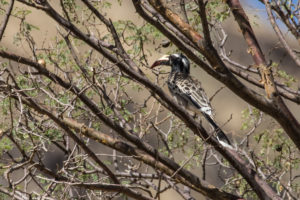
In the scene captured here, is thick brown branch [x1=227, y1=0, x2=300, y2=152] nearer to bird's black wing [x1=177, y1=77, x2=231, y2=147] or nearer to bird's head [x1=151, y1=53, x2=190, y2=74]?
bird's black wing [x1=177, y1=77, x2=231, y2=147]

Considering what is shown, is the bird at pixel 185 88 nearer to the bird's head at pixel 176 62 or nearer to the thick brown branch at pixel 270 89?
the bird's head at pixel 176 62

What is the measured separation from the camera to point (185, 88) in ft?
17.6

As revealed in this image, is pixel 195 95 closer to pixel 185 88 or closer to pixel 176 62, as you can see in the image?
pixel 185 88

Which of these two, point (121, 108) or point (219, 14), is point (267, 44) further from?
point (121, 108)

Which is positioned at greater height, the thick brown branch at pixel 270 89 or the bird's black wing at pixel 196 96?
the bird's black wing at pixel 196 96

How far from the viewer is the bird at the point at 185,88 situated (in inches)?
199

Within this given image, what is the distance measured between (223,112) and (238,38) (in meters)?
2.02

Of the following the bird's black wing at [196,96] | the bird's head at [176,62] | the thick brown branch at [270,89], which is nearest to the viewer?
the thick brown branch at [270,89]

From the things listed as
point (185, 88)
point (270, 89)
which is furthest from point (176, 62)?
point (270, 89)

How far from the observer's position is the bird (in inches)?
199

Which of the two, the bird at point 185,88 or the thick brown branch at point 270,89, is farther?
the bird at point 185,88

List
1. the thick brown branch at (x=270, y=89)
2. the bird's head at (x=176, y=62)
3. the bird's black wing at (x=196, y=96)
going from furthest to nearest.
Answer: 1. the bird's head at (x=176, y=62)
2. the bird's black wing at (x=196, y=96)
3. the thick brown branch at (x=270, y=89)

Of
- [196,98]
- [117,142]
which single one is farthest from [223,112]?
[117,142]

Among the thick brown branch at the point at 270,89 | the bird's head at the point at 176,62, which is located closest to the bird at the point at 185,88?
the bird's head at the point at 176,62
